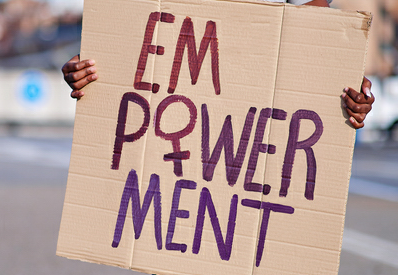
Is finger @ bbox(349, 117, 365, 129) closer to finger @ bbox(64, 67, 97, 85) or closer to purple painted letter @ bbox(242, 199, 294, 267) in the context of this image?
purple painted letter @ bbox(242, 199, 294, 267)

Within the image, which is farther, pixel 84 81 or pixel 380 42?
pixel 380 42

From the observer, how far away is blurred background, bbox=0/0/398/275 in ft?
17.0

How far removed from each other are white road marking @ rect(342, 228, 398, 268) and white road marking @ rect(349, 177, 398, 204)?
2.99 metres

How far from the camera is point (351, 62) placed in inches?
88.8

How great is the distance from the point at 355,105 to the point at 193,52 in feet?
2.15

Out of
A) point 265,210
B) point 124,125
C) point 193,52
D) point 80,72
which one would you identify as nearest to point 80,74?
point 80,72

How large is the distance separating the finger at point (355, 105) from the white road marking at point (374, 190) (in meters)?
7.06

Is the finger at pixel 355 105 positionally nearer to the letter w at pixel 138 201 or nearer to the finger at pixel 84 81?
the letter w at pixel 138 201

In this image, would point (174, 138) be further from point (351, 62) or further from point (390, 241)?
point (390, 241)

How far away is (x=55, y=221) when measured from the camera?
642 centimetres

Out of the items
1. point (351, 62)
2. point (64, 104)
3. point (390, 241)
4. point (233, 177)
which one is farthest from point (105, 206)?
point (64, 104)

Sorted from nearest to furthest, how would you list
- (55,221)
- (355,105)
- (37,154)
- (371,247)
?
(355,105) → (371,247) → (55,221) → (37,154)

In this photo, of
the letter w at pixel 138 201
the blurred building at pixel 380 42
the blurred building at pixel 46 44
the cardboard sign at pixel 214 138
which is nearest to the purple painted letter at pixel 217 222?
the cardboard sign at pixel 214 138

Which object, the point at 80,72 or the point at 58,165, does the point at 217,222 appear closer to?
the point at 80,72
